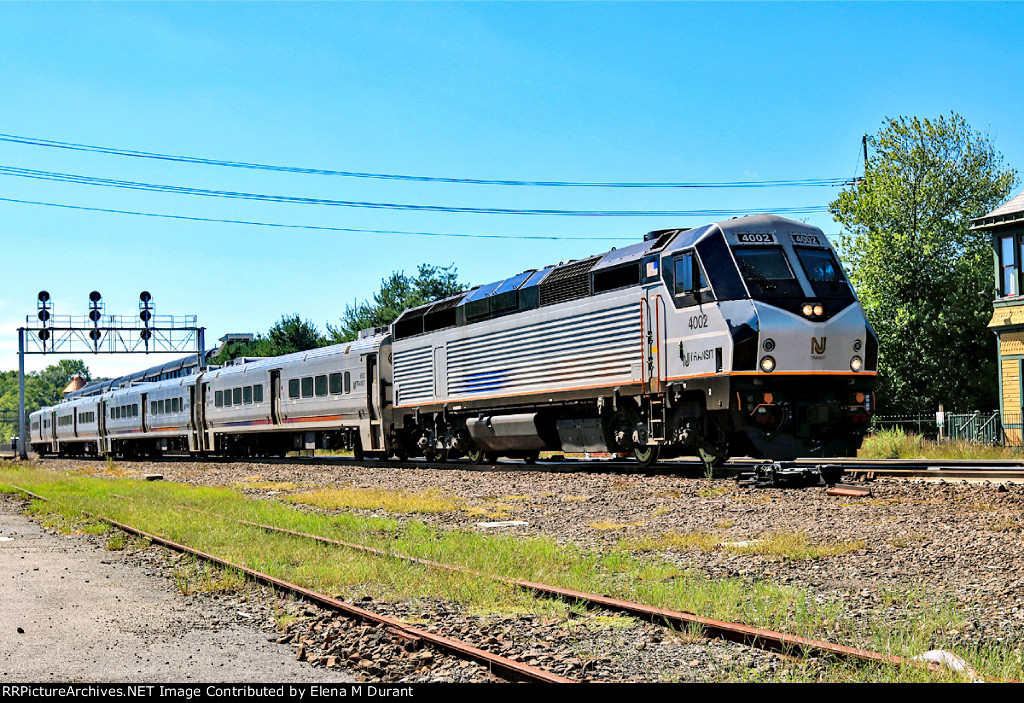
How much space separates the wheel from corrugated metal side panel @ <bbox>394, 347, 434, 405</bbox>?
768 cm

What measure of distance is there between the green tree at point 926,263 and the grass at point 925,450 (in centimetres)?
1484

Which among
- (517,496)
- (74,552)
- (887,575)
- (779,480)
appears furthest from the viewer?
(517,496)

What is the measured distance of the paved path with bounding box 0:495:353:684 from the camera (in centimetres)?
601

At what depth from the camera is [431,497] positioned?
17.0 metres

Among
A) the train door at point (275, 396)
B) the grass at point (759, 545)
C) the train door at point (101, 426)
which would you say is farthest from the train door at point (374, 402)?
the train door at point (101, 426)

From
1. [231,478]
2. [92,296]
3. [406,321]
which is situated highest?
[92,296]

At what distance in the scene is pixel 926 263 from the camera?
139 ft

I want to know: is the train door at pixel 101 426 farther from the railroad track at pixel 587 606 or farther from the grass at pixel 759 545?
the grass at pixel 759 545

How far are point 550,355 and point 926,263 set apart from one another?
27.7 m

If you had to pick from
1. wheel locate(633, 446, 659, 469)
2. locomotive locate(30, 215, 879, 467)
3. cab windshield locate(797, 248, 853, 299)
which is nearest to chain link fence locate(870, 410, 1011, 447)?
wheel locate(633, 446, 659, 469)

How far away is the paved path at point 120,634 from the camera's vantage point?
601 cm

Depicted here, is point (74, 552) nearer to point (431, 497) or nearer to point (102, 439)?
point (431, 497)

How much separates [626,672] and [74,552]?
9003 mm

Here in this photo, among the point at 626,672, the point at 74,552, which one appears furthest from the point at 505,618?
the point at 74,552
